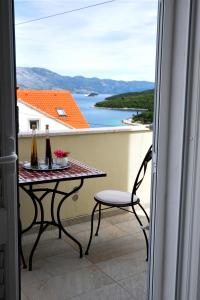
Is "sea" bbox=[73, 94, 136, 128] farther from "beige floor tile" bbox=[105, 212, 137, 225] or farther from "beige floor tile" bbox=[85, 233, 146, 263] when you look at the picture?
"beige floor tile" bbox=[85, 233, 146, 263]

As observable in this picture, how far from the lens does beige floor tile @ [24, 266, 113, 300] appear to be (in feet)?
7.17

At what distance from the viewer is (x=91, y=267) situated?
8.32ft

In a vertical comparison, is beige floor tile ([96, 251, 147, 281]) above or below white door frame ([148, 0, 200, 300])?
below

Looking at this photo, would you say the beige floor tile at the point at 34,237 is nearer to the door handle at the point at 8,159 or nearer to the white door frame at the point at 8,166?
the white door frame at the point at 8,166

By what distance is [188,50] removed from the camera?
1411mm

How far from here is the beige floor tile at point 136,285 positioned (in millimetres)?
2191

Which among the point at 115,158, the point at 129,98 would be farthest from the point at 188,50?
the point at 129,98

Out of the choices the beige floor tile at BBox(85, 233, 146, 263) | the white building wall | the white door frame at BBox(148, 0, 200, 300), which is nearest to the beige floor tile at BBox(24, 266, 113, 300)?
the beige floor tile at BBox(85, 233, 146, 263)

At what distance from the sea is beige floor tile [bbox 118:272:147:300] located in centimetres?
157

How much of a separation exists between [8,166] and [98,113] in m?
2.64

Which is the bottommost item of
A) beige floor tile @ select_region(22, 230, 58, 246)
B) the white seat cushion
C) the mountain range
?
beige floor tile @ select_region(22, 230, 58, 246)

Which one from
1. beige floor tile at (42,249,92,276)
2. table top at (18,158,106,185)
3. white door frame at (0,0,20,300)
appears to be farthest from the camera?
beige floor tile at (42,249,92,276)

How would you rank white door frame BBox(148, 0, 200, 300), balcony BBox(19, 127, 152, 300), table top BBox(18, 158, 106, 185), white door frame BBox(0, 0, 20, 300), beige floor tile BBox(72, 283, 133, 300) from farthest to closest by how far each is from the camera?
table top BBox(18, 158, 106, 185)
balcony BBox(19, 127, 152, 300)
beige floor tile BBox(72, 283, 133, 300)
white door frame BBox(148, 0, 200, 300)
white door frame BBox(0, 0, 20, 300)

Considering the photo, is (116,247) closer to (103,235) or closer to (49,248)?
(103,235)
